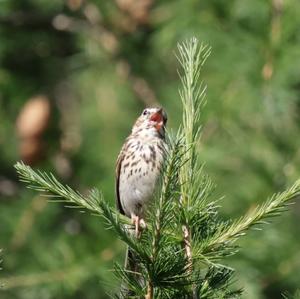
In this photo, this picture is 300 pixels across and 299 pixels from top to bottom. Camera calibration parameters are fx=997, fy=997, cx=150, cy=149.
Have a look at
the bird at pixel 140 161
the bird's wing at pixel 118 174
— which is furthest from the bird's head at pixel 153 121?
the bird's wing at pixel 118 174

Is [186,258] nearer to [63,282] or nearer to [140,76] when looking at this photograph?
[63,282]

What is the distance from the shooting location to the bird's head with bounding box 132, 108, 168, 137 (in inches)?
175

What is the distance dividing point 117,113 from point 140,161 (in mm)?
3356

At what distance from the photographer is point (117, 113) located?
7844 millimetres

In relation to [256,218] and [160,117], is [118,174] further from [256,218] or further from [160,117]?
[256,218]

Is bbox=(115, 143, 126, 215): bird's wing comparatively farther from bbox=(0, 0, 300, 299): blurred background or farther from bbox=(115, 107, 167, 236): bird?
bbox=(0, 0, 300, 299): blurred background

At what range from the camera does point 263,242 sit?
6055 millimetres

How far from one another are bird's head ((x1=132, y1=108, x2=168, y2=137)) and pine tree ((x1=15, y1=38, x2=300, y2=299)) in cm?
157

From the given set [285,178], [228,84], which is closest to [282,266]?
[285,178]

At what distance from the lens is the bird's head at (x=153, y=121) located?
175 inches

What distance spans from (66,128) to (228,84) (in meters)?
2.15

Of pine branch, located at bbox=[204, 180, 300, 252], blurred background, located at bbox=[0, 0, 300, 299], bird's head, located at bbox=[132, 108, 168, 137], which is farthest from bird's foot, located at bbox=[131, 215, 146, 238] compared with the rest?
blurred background, located at bbox=[0, 0, 300, 299]

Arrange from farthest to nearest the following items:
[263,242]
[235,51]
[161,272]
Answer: [263,242]
[235,51]
[161,272]

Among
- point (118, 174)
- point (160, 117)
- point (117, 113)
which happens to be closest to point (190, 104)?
point (160, 117)
